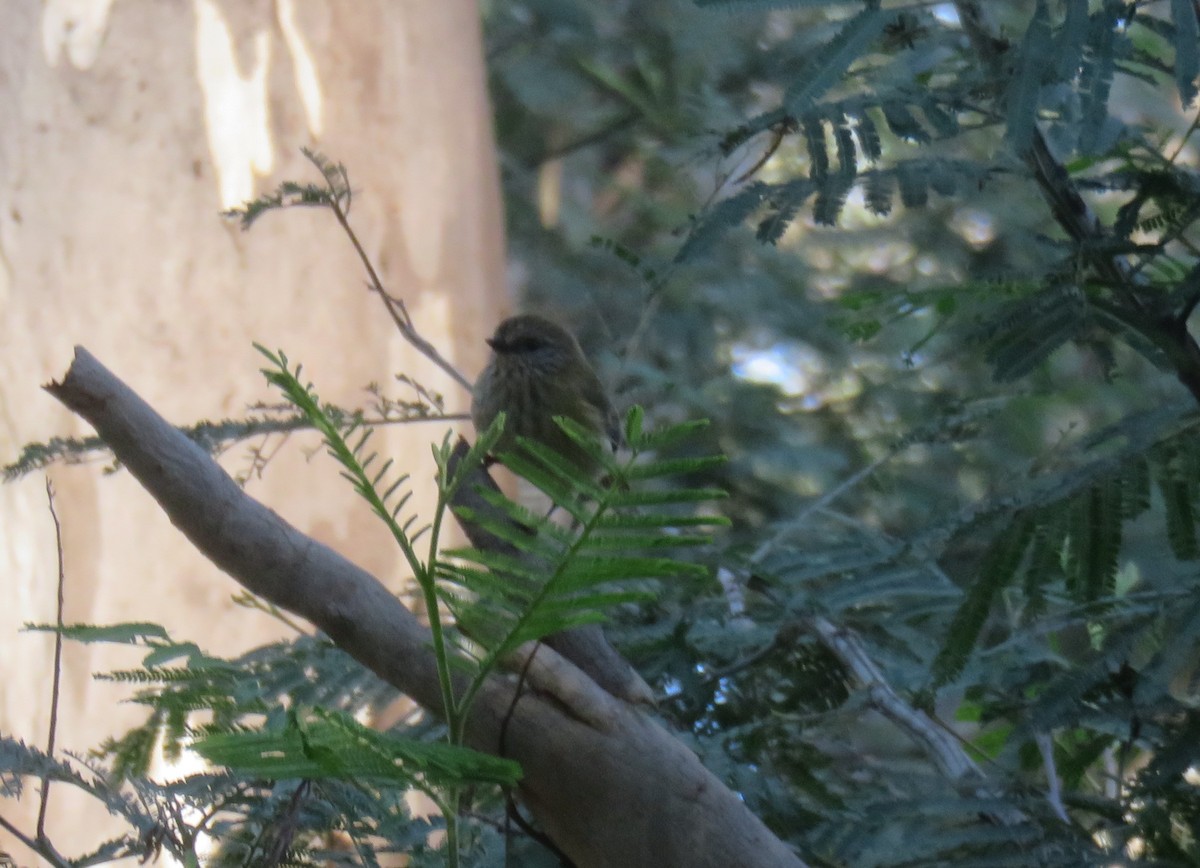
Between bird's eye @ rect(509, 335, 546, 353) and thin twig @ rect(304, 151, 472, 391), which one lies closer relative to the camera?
thin twig @ rect(304, 151, 472, 391)

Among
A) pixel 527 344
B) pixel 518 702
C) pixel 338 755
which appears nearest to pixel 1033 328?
pixel 518 702

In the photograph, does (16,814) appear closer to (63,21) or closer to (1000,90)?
(63,21)

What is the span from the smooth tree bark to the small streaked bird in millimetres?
1160

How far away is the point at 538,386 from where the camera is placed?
2.32 meters

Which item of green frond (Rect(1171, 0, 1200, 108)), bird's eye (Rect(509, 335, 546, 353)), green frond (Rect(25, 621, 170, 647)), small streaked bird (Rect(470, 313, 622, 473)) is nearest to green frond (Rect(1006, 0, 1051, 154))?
green frond (Rect(1171, 0, 1200, 108))

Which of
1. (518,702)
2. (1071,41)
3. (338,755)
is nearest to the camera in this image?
(338,755)

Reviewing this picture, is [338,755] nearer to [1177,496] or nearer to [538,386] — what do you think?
[1177,496]

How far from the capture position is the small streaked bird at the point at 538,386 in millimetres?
2244

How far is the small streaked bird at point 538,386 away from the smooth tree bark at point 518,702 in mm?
1160

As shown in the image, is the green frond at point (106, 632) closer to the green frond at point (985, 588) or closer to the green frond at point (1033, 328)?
the green frond at point (985, 588)

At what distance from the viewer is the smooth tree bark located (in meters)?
0.93

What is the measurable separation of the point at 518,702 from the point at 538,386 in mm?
1390

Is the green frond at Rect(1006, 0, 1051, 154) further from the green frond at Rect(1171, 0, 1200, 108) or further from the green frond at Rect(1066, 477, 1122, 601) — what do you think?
the green frond at Rect(1066, 477, 1122, 601)

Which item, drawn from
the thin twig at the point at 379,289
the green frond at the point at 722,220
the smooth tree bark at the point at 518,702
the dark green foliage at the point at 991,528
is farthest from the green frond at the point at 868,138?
the smooth tree bark at the point at 518,702
